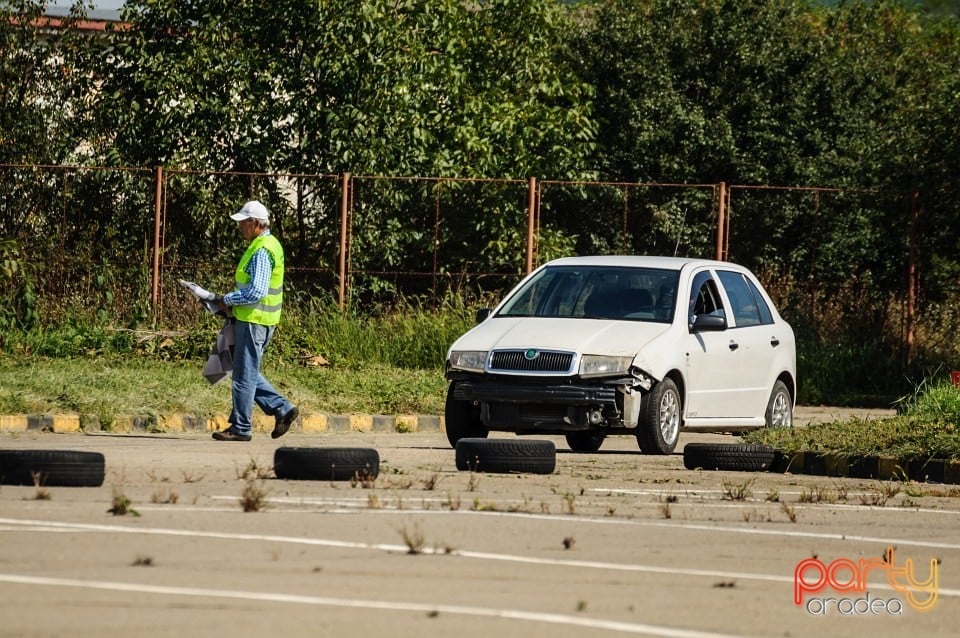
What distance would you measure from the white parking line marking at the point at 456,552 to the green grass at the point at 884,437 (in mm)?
5947

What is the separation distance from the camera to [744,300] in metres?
16.2

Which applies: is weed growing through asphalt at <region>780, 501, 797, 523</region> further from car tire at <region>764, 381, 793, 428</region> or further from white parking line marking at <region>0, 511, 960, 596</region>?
car tire at <region>764, 381, 793, 428</region>

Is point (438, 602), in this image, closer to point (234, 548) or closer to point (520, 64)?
point (234, 548)

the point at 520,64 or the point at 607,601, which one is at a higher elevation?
the point at 520,64

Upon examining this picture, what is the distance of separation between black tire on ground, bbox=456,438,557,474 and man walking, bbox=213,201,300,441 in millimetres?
2986

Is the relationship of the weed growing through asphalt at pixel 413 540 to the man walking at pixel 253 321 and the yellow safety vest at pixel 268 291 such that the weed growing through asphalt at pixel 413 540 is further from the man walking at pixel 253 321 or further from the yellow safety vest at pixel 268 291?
the yellow safety vest at pixel 268 291

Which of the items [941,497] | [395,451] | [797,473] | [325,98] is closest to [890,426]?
[797,473]

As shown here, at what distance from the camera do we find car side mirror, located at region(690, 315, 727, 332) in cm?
1477

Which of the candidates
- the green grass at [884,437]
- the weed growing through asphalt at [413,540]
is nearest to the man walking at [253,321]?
the green grass at [884,437]

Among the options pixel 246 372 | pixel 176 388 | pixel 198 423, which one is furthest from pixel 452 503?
pixel 176 388

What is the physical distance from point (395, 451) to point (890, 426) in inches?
165

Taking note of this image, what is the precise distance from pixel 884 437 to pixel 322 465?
16.9 ft

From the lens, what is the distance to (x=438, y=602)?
249 inches

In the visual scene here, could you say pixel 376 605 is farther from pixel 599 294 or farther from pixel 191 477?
pixel 599 294
